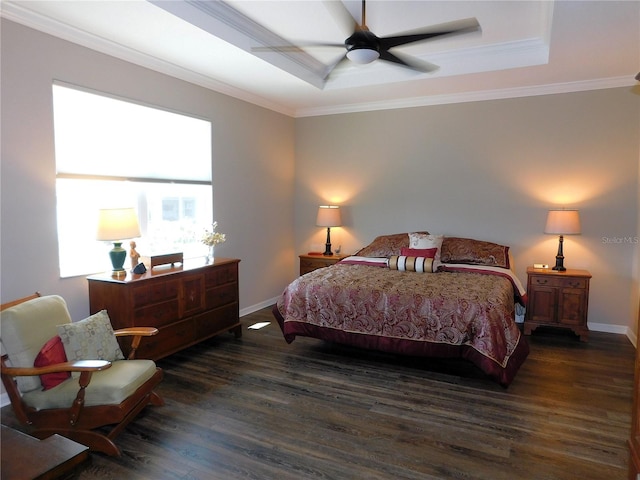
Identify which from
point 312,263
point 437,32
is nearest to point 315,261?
point 312,263

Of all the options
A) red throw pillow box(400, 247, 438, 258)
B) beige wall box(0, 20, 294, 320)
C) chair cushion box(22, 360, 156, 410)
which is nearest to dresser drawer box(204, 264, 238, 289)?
beige wall box(0, 20, 294, 320)

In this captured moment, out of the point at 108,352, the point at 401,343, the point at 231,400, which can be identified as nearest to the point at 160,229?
the point at 108,352

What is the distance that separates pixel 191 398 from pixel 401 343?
5.75ft

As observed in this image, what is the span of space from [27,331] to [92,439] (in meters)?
0.76

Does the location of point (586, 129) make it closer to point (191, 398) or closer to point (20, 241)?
point (191, 398)

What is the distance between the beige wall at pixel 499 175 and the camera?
464cm

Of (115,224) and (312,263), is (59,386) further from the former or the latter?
(312,263)

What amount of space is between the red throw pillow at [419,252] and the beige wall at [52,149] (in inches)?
80.3

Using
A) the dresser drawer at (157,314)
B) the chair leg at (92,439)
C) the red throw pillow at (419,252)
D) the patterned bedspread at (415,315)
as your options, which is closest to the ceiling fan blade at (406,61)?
the patterned bedspread at (415,315)

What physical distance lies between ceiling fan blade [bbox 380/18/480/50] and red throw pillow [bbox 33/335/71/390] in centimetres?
298

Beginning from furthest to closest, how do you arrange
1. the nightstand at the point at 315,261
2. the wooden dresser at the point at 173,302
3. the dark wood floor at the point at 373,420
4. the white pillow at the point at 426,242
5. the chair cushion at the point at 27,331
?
1. the nightstand at the point at 315,261
2. the white pillow at the point at 426,242
3. the wooden dresser at the point at 173,302
4. the chair cushion at the point at 27,331
5. the dark wood floor at the point at 373,420

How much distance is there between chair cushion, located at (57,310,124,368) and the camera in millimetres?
2607

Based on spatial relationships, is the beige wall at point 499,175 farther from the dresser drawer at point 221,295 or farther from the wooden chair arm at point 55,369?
the wooden chair arm at point 55,369

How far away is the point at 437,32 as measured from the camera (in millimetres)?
2809
